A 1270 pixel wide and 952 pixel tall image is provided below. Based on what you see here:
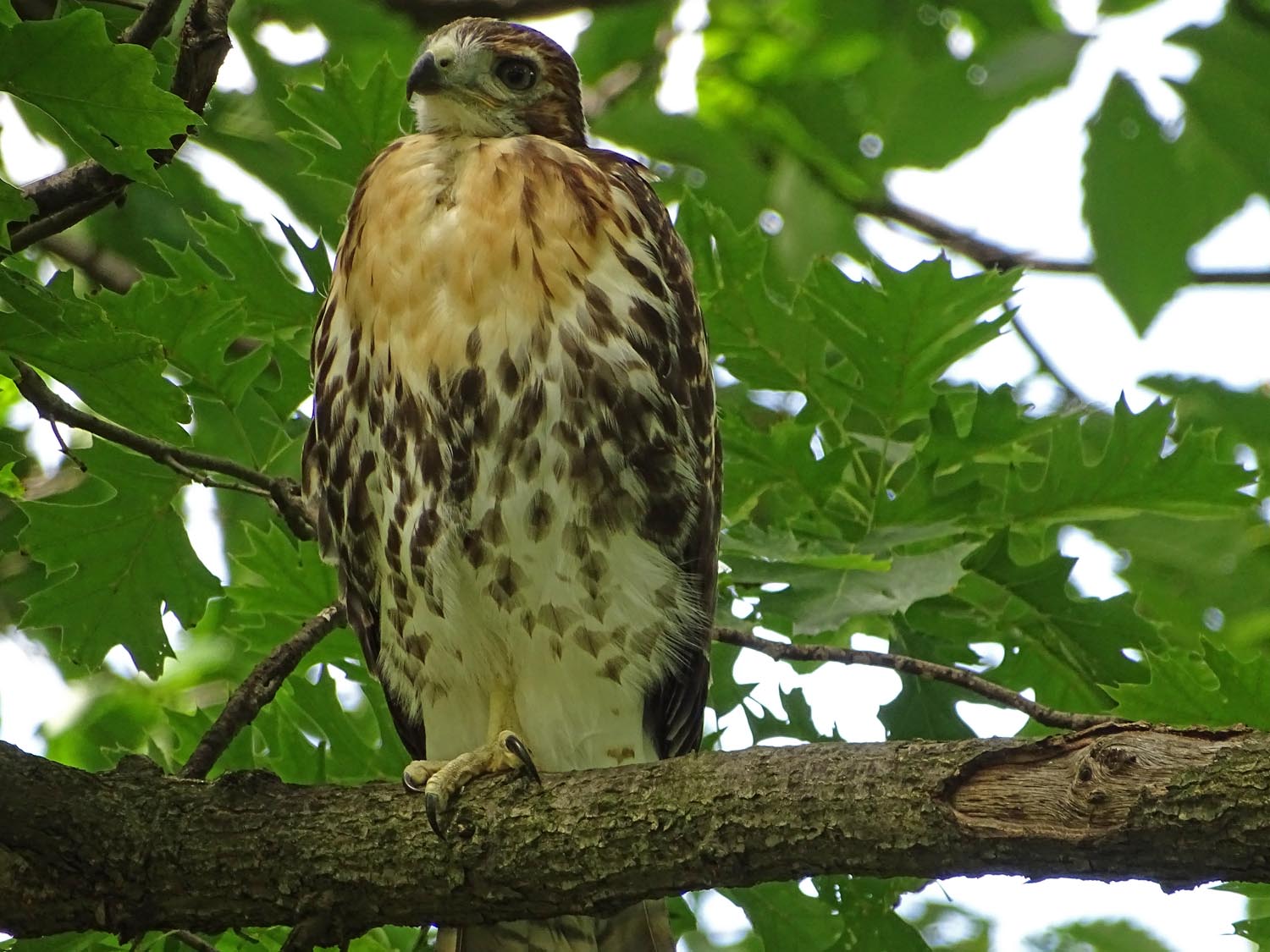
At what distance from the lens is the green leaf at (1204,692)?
110 inches

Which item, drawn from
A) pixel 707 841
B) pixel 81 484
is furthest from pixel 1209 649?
pixel 81 484

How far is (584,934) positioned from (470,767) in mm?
737

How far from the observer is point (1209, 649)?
9.43 feet

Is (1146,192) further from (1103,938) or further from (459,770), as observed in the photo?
(1103,938)

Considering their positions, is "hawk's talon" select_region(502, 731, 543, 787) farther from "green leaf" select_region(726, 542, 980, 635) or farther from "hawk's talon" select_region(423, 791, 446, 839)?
"green leaf" select_region(726, 542, 980, 635)

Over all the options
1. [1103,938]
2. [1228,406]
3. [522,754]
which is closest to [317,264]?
[522,754]

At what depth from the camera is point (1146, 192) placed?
3.93 metres

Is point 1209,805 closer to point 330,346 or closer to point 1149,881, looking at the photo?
point 1149,881

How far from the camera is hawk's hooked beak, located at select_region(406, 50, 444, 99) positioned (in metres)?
3.69

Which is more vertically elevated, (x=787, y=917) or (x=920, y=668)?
(x=920, y=668)

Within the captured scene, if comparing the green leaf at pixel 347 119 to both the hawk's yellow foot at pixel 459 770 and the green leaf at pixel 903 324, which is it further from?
the hawk's yellow foot at pixel 459 770

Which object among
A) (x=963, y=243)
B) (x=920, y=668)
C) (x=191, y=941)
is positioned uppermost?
(x=963, y=243)

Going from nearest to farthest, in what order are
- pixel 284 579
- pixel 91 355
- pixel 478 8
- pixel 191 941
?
pixel 91 355 → pixel 191 941 → pixel 284 579 → pixel 478 8

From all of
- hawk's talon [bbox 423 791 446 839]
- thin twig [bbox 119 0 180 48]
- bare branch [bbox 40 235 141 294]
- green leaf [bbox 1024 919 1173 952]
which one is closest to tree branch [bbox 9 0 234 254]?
thin twig [bbox 119 0 180 48]
